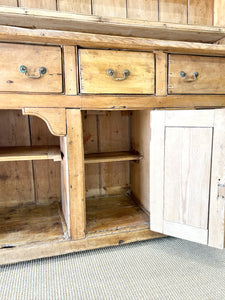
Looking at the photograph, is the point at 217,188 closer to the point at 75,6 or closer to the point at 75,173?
the point at 75,173

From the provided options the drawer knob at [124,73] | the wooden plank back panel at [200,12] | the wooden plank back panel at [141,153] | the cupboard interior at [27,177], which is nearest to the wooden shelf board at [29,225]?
the cupboard interior at [27,177]

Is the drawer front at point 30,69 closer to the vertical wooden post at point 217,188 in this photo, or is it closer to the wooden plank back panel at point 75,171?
the wooden plank back panel at point 75,171

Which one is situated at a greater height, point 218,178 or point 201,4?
point 201,4

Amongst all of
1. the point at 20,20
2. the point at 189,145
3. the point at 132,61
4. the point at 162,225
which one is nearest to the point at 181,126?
the point at 189,145

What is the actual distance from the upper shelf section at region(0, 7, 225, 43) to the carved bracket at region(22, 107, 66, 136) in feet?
1.66

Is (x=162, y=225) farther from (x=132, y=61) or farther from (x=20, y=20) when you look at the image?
(x=20, y=20)

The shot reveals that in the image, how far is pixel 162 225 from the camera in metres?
0.98

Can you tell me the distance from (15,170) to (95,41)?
3.04 ft

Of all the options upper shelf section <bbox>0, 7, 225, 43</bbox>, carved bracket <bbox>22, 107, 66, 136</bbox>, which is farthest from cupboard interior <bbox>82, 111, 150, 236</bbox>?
upper shelf section <bbox>0, 7, 225, 43</bbox>

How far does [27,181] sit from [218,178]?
1.11 metres

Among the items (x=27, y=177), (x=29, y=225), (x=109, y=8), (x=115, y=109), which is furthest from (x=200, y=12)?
(x=29, y=225)

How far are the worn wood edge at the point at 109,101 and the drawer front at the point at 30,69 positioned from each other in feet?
0.11

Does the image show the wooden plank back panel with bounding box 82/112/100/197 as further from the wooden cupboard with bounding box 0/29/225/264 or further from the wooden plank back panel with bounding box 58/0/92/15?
the wooden plank back panel with bounding box 58/0/92/15

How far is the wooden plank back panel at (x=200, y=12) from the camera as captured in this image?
1395 mm
